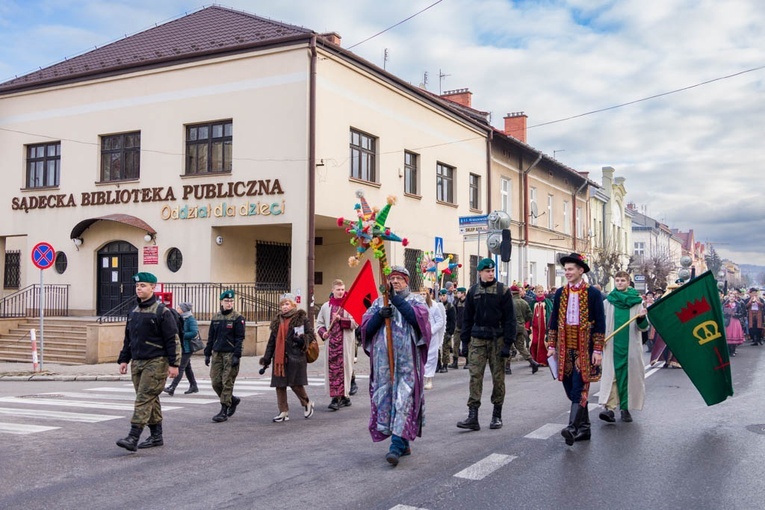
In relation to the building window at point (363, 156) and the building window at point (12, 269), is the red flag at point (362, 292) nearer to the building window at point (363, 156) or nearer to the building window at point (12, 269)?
the building window at point (363, 156)

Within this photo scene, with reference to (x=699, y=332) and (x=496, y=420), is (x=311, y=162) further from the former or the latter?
(x=699, y=332)

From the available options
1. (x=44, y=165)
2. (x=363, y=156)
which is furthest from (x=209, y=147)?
(x=44, y=165)

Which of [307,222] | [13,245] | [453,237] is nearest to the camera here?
[307,222]

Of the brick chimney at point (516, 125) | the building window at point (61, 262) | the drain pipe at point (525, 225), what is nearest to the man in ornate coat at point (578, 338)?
the building window at point (61, 262)

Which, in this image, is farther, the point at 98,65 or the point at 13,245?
the point at 13,245

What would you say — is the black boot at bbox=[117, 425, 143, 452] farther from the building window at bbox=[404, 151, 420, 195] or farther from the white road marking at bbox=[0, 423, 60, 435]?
the building window at bbox=[404, 151, 420, 195]

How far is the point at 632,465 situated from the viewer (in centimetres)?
636

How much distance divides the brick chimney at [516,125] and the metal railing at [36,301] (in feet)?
76.7

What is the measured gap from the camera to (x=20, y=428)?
348 inches

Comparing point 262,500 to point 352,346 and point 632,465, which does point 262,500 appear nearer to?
point 632,465

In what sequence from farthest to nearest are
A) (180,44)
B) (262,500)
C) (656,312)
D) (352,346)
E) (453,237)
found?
(453,237)
(180,44)
(352,346)
(656,312)
(262,500)

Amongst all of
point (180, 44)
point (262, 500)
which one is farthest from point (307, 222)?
point (262, 500)

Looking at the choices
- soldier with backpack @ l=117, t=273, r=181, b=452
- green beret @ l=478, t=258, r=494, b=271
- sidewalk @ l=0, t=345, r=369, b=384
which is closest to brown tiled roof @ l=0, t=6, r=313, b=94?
sidewalk @ l=0, t=345, r=369, b=384

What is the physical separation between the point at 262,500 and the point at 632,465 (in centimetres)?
324
